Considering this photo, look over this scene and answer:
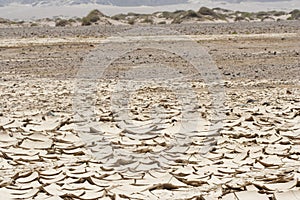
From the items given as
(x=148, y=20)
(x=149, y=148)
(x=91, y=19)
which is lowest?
(x=148, y=20)

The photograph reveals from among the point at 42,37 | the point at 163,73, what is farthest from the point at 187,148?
the point at 42,37

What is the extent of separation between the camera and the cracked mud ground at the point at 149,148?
3.02 m

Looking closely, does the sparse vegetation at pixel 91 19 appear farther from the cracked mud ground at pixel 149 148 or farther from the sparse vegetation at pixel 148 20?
the cracked mud ground at pixel 149 148

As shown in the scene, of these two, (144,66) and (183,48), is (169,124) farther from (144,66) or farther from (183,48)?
(183,48)

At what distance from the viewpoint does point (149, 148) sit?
13.0 feet

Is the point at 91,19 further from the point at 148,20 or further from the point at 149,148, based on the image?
the point at 149,148

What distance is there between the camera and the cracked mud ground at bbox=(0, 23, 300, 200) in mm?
3023

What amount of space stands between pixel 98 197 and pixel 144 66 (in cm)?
751

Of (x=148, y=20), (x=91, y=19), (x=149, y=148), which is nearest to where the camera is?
(x=149, y=148)

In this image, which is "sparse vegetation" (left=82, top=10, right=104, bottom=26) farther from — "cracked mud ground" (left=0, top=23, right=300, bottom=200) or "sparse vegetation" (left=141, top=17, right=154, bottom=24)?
"cracked mud ground" (left=0, top=23, right=300, bottom=200)

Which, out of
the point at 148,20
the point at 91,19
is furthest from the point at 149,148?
the point at 148,20

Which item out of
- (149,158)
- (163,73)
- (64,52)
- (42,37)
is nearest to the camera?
(149,158)

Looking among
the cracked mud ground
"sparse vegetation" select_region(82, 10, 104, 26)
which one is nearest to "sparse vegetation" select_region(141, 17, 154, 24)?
"sparse vegetation" select_region(82, 10, 104, 26)

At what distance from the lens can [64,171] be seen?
3385mm
